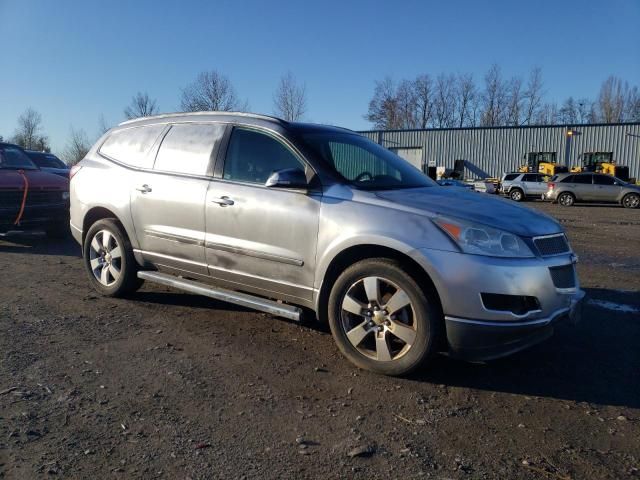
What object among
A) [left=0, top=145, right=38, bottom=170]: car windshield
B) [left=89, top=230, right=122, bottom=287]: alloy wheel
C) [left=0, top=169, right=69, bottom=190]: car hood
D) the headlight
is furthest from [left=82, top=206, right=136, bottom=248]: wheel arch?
[left=0, top=145, right=38, bottom=170]: car windshield

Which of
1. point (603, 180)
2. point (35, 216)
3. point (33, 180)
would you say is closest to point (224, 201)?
point (35, 216)

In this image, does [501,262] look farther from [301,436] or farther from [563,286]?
[301,436]

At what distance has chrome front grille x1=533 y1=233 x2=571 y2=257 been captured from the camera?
11.5 ft

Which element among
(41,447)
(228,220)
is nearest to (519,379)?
(228,220)

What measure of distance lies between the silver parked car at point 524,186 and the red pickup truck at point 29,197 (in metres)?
25.7

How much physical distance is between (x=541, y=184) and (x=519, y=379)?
28.5 m

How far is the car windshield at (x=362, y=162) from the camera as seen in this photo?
422 cm

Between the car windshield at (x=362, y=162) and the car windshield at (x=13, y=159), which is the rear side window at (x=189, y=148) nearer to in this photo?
the car windshield at (x=362, y=162)

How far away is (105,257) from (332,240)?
2.88 m

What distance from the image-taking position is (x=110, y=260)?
5430 millimetres

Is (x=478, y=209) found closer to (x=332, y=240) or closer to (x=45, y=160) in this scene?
(x=332, y=240)

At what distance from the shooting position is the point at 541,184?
29.6 m

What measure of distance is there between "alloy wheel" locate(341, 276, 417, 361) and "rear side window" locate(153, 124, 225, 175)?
6.08 feet

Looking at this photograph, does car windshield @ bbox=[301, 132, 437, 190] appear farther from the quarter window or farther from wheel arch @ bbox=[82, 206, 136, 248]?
wheel arch @ bbox=[82, 206, 136, 248]
